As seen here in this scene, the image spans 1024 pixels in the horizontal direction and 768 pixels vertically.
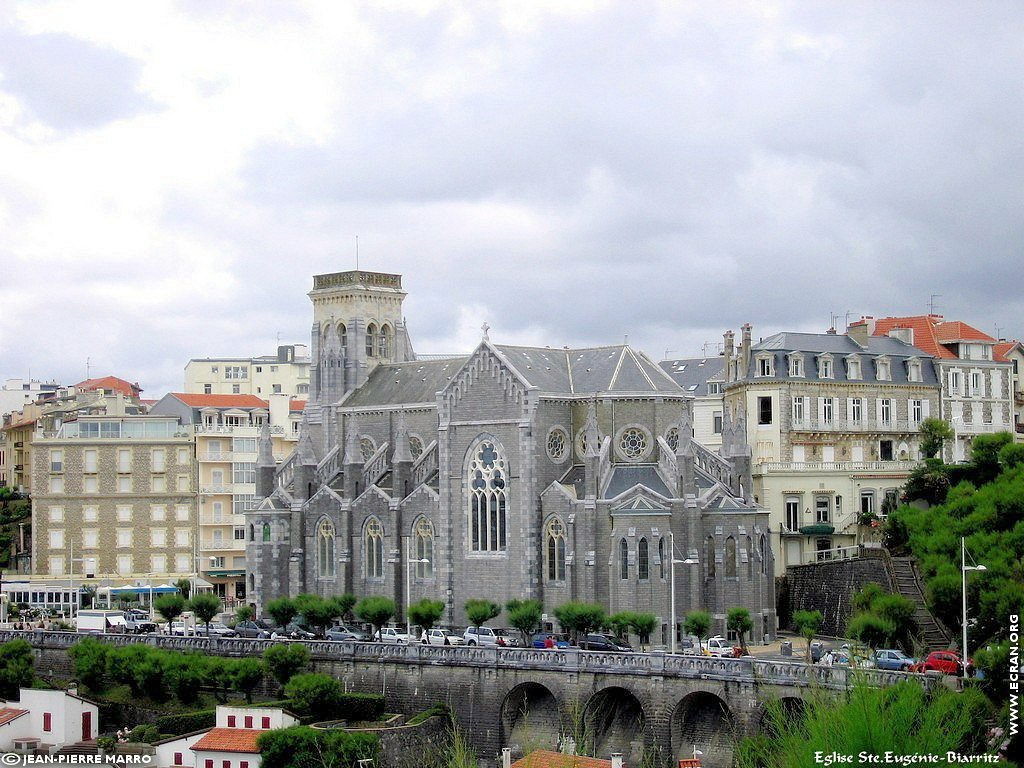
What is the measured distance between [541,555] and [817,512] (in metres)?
17.8

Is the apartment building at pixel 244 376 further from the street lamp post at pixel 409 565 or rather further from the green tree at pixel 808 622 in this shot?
the green tree at pixel 808 622

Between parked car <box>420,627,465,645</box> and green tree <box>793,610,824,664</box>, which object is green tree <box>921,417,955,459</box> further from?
parked car <box>420,627,465,645</box>

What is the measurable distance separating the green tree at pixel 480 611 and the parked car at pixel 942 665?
25154mm

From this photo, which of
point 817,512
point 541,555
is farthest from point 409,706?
point 817,512

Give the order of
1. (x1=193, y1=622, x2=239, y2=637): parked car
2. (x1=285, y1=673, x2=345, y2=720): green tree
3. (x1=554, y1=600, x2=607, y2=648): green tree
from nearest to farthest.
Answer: (x1=285, y1=673, x2=345, y2=720): green tree → (x1=554, y1=600, x2=607, y2=648): green tree → (x1=193, y1=622, x2=239, y2=637): parked car

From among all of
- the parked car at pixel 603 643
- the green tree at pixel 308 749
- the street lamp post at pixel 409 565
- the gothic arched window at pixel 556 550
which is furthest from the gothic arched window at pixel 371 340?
the green tree at pixel 308 749

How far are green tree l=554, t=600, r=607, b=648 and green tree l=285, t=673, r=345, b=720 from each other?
11784 mm

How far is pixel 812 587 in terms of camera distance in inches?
3617

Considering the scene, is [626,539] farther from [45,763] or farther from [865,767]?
[865,767]

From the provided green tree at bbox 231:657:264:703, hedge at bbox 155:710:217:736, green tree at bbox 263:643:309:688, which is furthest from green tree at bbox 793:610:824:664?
hedge at bbox 155:710:217:736

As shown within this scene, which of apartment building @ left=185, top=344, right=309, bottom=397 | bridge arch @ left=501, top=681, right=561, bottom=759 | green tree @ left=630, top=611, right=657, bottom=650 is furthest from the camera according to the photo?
apartment building @ left=185, top=344, right=309, bottom=397

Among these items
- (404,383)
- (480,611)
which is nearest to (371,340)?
(404,383)

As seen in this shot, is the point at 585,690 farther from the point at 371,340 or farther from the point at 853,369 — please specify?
the point at 371,340

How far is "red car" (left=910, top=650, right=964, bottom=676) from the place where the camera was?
64750 mm
